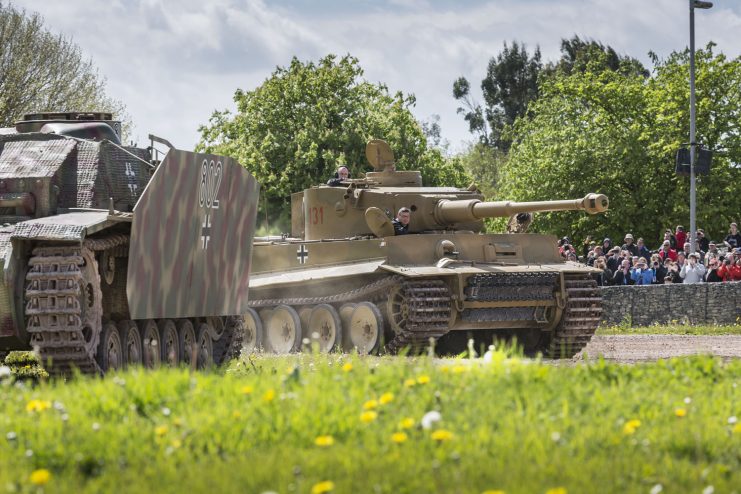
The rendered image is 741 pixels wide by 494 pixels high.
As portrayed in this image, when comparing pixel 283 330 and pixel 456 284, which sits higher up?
pixel 456 284

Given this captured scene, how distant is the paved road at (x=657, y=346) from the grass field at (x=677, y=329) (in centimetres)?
139

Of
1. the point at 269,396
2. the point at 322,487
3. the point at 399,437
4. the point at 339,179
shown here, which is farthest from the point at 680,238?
the point at 322,487

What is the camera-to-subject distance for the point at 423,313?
67.5 feet

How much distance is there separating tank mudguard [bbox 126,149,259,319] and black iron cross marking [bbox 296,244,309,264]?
239 inches

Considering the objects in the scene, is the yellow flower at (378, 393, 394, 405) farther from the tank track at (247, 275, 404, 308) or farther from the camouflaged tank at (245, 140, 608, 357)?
the tank track at (247, 275, 404, 308)

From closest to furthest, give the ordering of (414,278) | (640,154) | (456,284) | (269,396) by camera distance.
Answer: (269,396), (414,278), (456,284), (640,154)

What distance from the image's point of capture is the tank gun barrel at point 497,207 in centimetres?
2050

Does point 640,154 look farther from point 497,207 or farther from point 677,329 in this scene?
point 497,207

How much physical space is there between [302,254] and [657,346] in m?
5.89

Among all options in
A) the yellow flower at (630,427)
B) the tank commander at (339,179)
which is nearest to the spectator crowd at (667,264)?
the tank commander at (339,179)

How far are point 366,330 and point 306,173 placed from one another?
2934 cm

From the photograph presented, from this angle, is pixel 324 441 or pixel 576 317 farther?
pixel 576 317

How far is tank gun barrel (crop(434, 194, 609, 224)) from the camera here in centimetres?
2050

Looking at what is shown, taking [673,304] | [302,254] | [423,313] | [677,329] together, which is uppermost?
[302,254]
